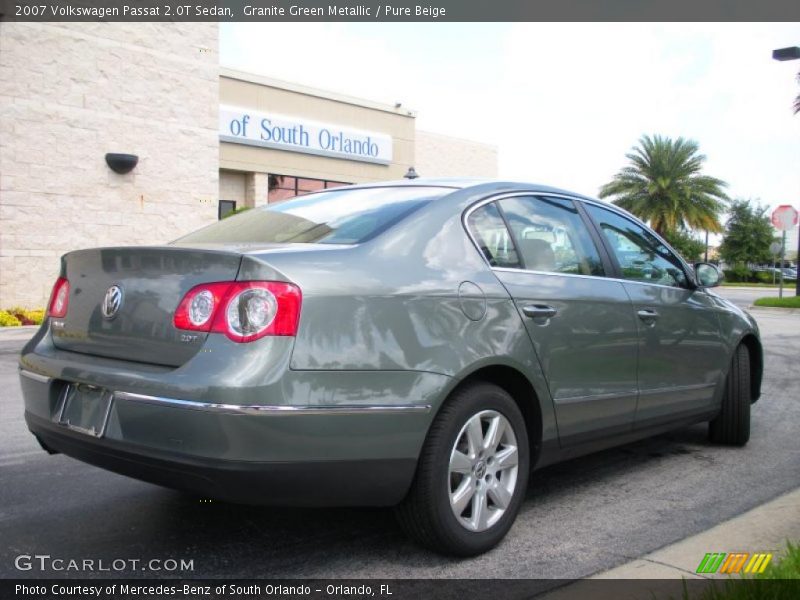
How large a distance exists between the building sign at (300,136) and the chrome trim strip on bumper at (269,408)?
73.6 feet

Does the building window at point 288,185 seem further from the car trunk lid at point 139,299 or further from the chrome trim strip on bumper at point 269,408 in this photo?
the chrome trim strip on bumper at point 269,408

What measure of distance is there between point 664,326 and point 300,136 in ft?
76.5

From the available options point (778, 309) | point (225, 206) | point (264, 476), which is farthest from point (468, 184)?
point (225, 206)

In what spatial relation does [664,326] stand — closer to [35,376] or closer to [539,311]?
[539,311]

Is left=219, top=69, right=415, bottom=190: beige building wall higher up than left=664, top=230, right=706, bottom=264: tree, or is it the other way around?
left=219, top=69, right=415, bottom=190: beige building wall

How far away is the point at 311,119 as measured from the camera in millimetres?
27031

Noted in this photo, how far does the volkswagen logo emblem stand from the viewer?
317 cm

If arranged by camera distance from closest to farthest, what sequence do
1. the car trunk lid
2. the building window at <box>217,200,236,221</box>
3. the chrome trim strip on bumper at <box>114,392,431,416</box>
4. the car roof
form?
the chrome trim strip on bumper at <box>114,392,431,416</box>
the car trunk lid
the car roof
the building window at <box>217,200,236,221</box>

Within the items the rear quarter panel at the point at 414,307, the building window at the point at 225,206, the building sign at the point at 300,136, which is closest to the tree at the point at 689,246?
the building sign at the point at 300,136

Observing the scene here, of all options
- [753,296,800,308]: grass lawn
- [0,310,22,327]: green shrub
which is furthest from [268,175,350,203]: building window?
[753,296,800,308]: grass lawn

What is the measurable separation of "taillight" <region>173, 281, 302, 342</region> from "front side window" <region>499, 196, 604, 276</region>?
135 cm

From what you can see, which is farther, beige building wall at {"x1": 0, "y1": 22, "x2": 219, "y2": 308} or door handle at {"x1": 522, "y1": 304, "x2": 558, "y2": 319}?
beige building wall at {"x1": 0, "y1": 22, "x2": 219, "y2": 308}

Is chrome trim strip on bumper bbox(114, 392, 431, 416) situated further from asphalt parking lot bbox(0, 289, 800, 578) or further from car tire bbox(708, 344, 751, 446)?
car tire bbox(708, 344, 751, 446)

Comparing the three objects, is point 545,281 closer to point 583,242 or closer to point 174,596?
point 583,242
